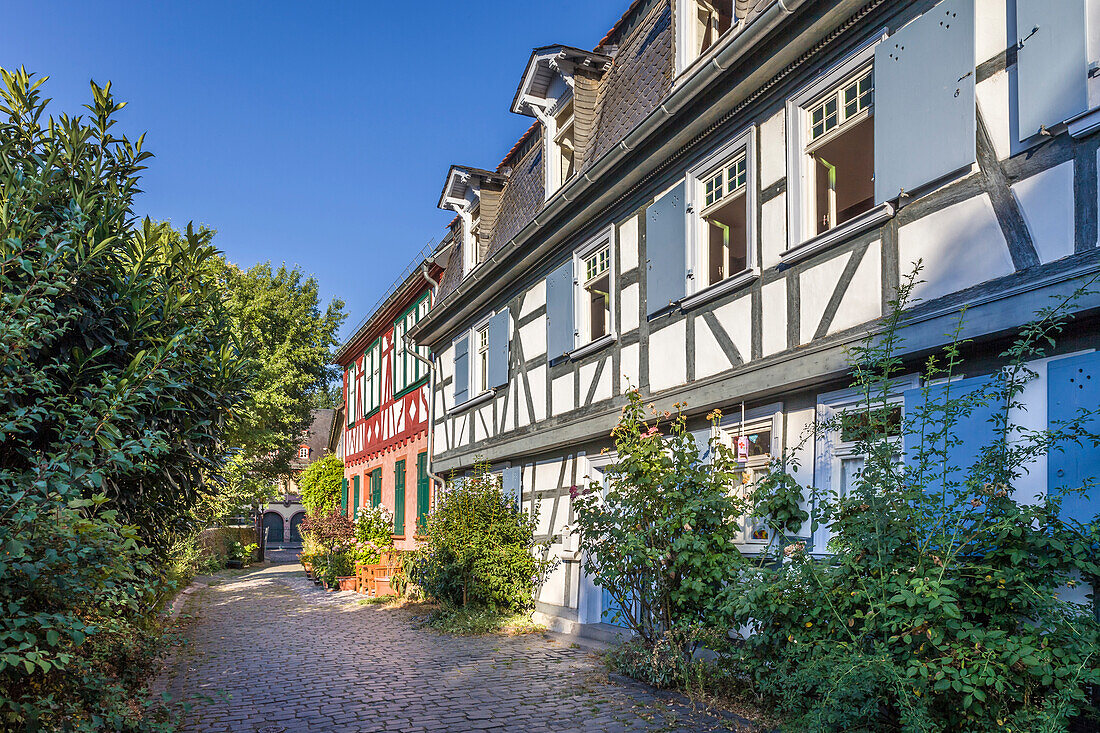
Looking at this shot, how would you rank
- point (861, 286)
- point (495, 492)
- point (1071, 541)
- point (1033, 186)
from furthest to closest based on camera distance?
1. point (495, 492)
2. point (861, 286)
3. point (1033, 186)
4. point (1071, 541)

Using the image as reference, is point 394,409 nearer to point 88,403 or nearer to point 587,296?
point 587,296

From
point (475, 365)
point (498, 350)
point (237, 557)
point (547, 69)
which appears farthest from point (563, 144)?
point (237, 557)

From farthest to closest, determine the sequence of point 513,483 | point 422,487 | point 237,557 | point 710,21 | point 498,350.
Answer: point 237,557 → point 422,487 → point 498,350 → point 513,483 → point 710,21

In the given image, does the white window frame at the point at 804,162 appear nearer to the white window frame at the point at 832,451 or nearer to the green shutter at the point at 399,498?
the white window frame at the point at 832,451

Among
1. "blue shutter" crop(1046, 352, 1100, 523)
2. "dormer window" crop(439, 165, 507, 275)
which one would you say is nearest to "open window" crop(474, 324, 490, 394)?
"dormer window" crop(439, 165, 507, 275)

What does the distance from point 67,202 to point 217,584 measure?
19.0 metres

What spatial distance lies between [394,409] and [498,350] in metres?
8.97

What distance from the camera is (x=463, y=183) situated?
1540 cm

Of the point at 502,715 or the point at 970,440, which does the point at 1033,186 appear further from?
the point at 502,715

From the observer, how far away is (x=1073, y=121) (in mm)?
4551

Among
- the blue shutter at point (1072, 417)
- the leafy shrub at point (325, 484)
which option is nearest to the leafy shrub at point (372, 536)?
the leafy shrub at point (325, 484)

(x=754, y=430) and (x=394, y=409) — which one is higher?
(x=394, y=409)

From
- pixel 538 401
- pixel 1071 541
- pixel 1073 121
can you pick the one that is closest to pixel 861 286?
pixel 1073 121

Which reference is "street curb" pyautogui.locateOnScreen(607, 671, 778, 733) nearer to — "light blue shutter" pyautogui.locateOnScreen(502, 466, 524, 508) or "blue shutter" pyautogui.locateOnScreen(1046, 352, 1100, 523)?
"blue shutter" pyautogui.locateOnScreen(1046, 352, 1100, 523)
